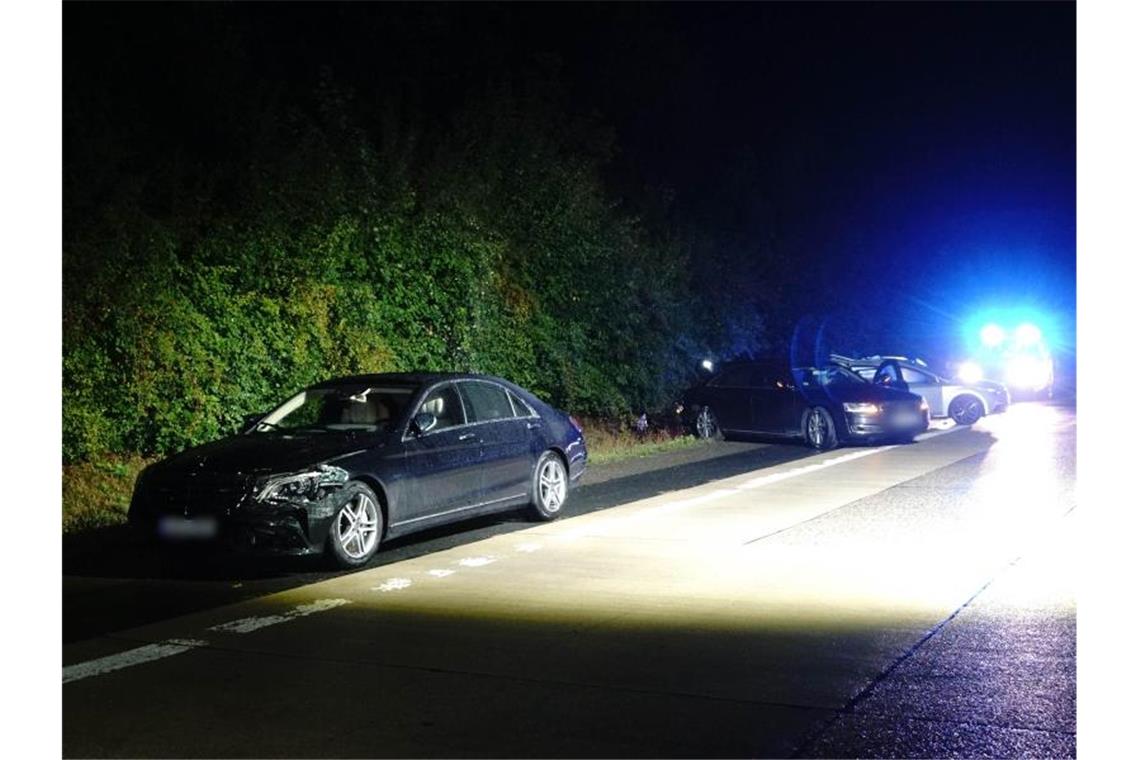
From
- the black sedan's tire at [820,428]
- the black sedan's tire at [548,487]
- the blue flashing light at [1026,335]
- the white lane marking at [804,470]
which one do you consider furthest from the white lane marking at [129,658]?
the blue flashing light at [1026,335]

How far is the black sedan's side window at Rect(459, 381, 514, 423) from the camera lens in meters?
11.4

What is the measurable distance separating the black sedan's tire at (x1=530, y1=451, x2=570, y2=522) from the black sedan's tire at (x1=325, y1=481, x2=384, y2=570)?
2.23m

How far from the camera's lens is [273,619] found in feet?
25.8

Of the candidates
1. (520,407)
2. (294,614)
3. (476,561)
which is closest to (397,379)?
(520,407)

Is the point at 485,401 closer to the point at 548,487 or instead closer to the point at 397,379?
the point at 397,379

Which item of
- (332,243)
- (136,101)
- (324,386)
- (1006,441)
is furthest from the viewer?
(1006,441)

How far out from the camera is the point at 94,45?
1827 centimetres

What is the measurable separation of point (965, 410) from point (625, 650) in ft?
64.5

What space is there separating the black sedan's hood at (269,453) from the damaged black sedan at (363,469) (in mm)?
12

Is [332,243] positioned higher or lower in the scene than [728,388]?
higher

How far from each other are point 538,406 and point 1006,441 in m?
11.0

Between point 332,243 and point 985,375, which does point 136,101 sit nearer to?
point 332,243

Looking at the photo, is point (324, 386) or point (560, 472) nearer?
point (324, 386)

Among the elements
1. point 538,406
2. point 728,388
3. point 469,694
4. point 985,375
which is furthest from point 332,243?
point 985,375
